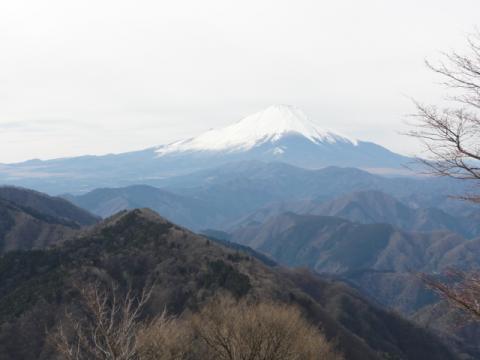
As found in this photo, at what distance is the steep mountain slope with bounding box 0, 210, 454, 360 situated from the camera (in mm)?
80875

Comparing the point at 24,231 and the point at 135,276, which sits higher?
the point at 24,231

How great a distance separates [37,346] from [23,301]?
12791 millimetres

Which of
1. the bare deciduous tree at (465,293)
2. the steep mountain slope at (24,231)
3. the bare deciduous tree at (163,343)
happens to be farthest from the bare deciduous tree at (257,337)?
the steep mountain slope at (24,231)

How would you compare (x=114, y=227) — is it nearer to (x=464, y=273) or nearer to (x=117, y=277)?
(x=117, y=277)

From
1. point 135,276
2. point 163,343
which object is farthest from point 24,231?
point 163,343

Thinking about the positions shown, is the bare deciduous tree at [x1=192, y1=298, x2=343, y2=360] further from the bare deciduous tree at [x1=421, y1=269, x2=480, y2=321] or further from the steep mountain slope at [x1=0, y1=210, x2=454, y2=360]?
the steep mountain slope at [x1=0, y1=210, x2=454, y2=360]

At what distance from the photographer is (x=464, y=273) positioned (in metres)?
14.5

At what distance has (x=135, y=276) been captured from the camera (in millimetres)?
98438

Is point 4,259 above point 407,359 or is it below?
above

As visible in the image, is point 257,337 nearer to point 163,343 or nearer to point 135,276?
point 163,343

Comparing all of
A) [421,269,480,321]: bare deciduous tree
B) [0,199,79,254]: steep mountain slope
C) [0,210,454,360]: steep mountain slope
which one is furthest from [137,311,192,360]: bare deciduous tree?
[0,199,79,254]: steep mountain slope

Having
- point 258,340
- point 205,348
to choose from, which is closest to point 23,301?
point 205,348

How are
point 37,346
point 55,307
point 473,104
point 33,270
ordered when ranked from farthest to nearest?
point 33,270 → point 55,307 → point 37,346 → point 473,104

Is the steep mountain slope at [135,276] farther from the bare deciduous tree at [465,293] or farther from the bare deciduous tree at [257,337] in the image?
the bare deciduous tree at [465,293]
